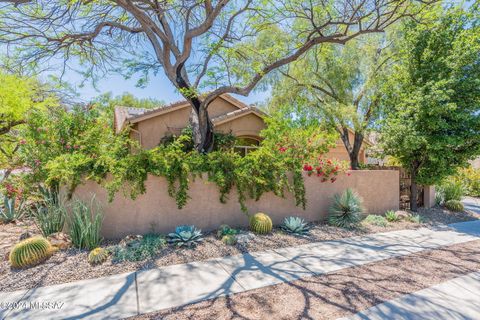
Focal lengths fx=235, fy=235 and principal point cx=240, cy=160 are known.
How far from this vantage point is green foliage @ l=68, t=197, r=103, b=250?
5.26 metres

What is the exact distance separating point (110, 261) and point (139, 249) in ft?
1.90

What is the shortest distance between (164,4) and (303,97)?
9421 millimetres

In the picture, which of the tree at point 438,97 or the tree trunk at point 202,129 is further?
the tree trunk at point 202,129

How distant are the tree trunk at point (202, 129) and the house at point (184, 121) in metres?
2.39

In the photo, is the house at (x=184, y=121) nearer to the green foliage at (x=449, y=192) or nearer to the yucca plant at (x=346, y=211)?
the yucca plant at (x=346, y=211)

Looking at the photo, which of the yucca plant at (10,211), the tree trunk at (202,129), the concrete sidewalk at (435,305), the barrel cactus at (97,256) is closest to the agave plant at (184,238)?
the barrel cactus at (97,256)

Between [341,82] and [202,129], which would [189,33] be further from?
[341,82]

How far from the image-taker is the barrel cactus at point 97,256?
4.72m

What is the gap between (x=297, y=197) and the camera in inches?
304

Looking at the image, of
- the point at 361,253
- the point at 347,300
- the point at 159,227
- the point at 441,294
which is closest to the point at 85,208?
the point at 159,227

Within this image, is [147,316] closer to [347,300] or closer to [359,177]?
[347,300]

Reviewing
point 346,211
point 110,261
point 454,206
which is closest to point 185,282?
point 110,261

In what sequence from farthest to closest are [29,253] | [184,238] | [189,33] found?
[189,33] → [184,238] → [29,253]

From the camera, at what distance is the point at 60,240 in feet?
17.5
